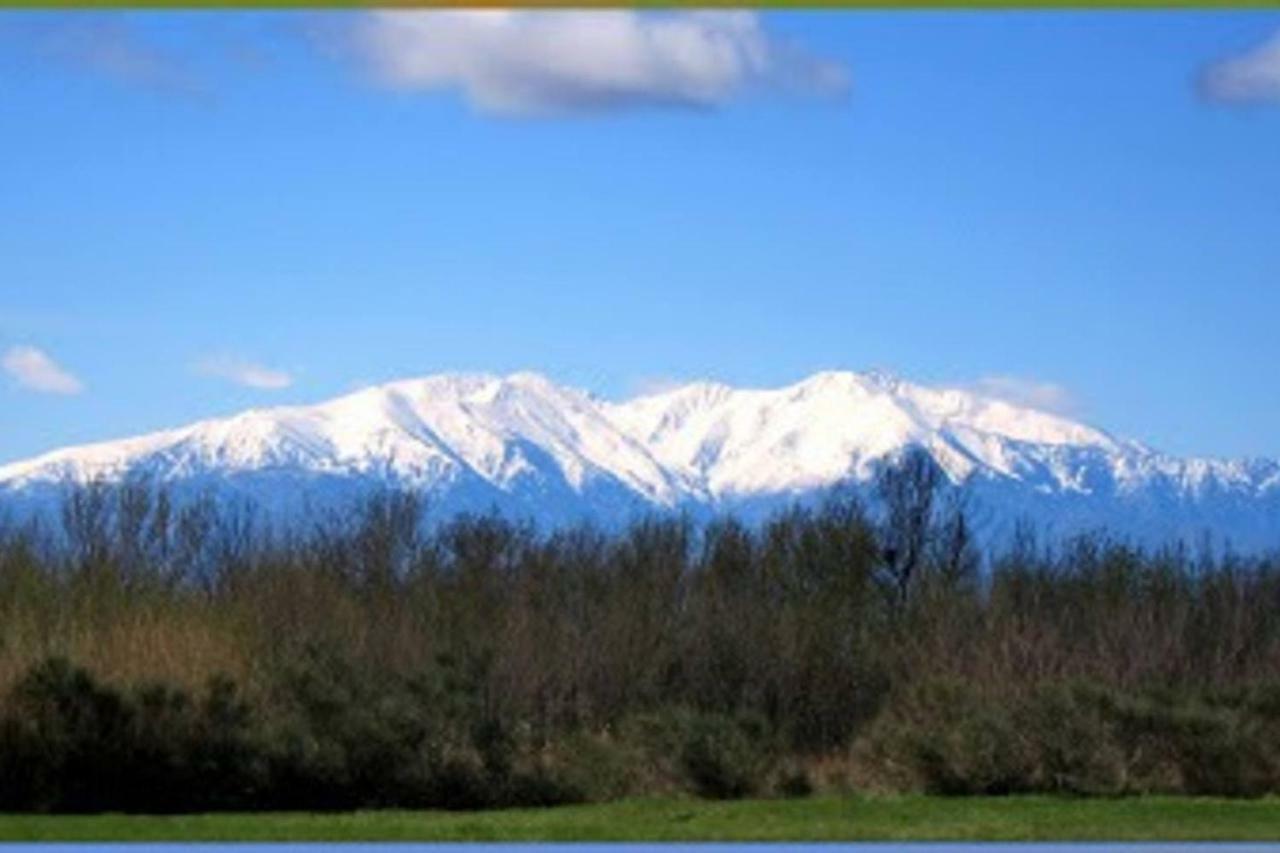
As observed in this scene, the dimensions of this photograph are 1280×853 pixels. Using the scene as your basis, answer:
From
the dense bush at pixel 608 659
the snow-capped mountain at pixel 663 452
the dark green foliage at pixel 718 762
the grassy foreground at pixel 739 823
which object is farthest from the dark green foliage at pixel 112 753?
the snow-capped mountain at pixel 663 452

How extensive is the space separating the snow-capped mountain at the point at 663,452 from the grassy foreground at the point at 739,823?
7.28 meters

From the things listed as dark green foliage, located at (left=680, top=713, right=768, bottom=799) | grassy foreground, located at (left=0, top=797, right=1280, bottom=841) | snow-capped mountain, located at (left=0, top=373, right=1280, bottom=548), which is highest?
snow-capped mountain, located at (left=0, top=373, right=1280, bottom=548)

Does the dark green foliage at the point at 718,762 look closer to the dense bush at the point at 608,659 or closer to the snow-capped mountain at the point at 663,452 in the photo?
the dense bush at the point at 608,659

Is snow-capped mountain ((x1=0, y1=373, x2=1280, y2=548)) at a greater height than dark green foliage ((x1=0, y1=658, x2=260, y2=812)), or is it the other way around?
snow-capped mountain ((x1=0, y1=373, x2=1280, y2=548))

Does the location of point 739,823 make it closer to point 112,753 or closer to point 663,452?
point 112,753

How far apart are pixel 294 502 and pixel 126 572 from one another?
2.87 m

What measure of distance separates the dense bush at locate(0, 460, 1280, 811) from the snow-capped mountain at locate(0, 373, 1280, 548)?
47.8 inches

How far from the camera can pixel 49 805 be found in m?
14.2

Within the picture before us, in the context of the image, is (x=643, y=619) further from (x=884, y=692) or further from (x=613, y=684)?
(x=884, y=692)

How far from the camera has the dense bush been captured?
47.8ft

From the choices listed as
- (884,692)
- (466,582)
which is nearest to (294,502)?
(466,582)

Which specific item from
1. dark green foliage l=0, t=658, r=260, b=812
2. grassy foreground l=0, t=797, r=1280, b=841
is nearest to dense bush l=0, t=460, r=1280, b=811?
dark green foliage l=0, t=658, r=260, b=812

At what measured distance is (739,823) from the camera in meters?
12.8

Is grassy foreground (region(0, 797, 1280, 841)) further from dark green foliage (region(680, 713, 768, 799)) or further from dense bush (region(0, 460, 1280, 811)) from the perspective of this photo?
dark green foliage (region(680, 713, 768, 799))
